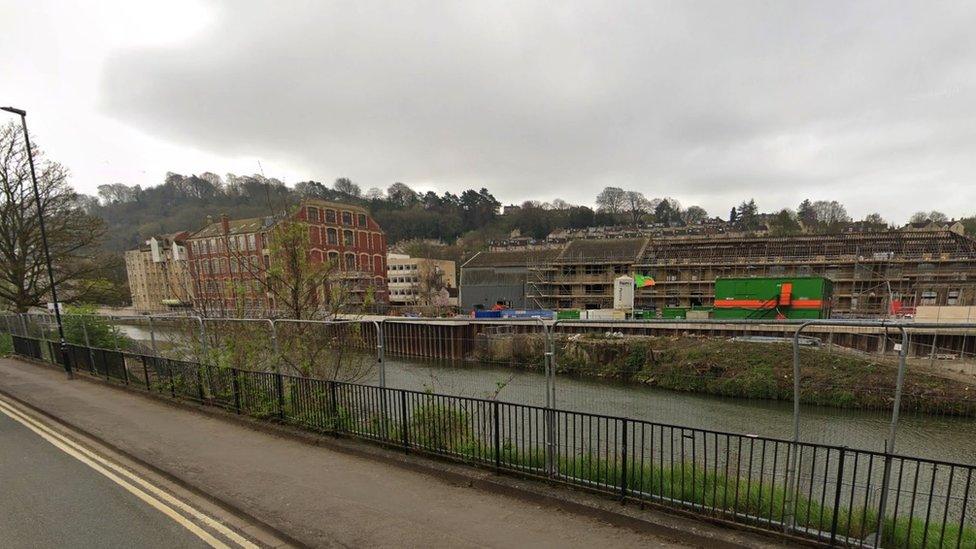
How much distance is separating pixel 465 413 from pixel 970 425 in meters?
6.71

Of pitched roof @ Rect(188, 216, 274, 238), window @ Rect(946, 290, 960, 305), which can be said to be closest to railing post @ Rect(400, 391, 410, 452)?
pitched roof @ Rect(188, 216, 274, 238)

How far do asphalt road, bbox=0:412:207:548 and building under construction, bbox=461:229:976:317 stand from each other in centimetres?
3890

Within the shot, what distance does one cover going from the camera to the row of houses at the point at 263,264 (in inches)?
336

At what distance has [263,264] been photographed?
28.6ft

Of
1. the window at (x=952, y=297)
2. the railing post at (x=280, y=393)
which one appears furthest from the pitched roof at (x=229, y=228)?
the window at (x=952, y=297)

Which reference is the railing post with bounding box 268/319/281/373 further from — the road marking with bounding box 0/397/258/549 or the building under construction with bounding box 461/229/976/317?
the building under construction with bounding box 461/229/976/317

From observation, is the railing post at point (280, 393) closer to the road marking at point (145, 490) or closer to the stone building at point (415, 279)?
the road marking at point (145, 490)

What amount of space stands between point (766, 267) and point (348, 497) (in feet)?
160

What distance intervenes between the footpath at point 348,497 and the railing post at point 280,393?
0.41m

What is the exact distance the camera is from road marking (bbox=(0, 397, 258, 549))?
4172mm

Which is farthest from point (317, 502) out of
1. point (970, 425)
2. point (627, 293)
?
point (627, 293)

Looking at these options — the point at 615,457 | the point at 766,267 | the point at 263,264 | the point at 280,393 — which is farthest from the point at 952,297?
the point at 263,264

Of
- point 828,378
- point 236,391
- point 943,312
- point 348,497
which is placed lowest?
point 943,312

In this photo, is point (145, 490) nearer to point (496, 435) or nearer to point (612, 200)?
point (496, 435)
